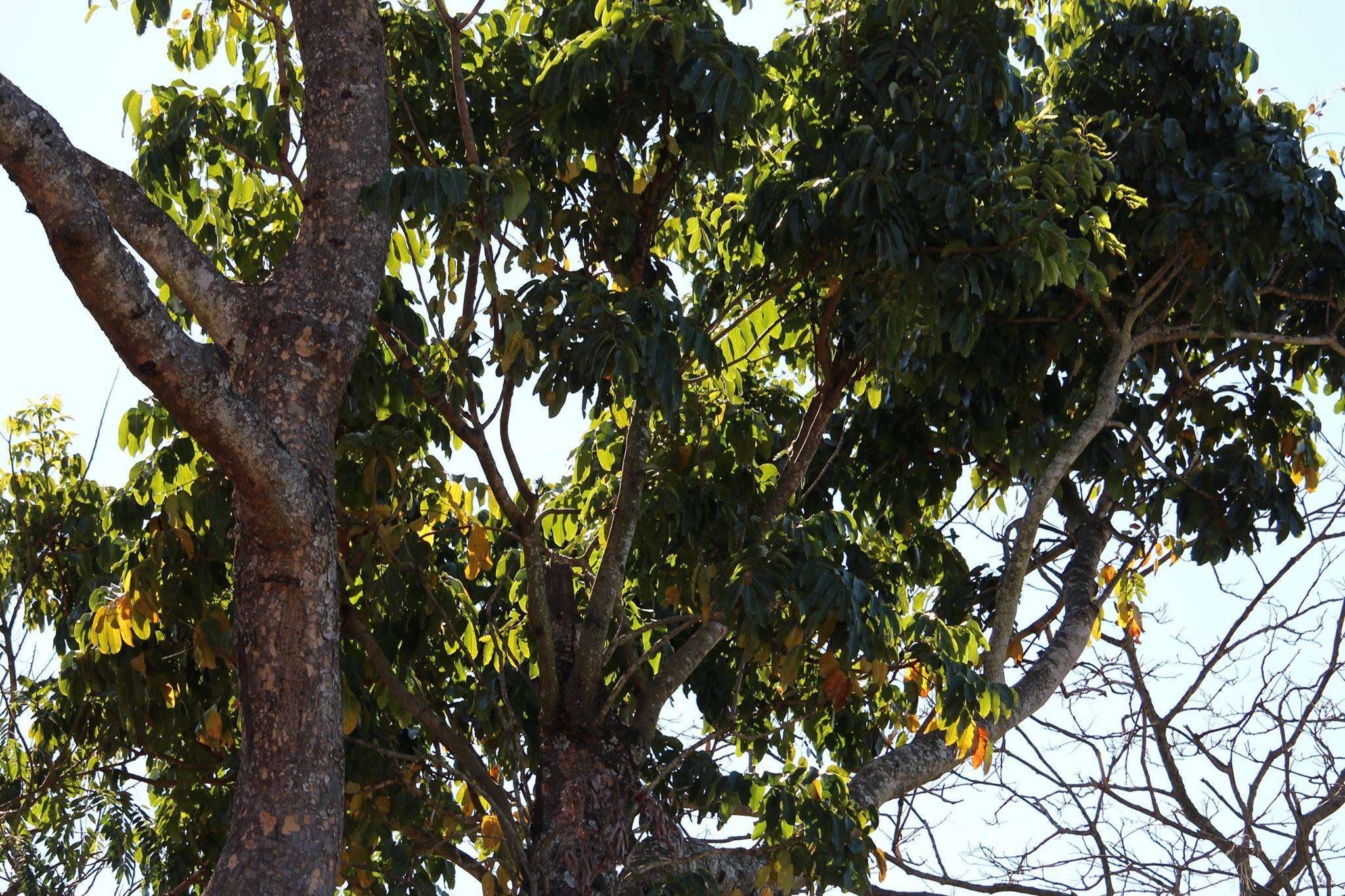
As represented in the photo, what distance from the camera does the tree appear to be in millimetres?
3949

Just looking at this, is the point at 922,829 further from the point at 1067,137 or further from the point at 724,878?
the point at 1067,137

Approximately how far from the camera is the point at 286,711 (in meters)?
3.27

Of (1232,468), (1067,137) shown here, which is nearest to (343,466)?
(1067,137)

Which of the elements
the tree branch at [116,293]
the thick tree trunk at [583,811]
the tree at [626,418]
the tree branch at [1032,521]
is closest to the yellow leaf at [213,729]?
the tree at [626,418]

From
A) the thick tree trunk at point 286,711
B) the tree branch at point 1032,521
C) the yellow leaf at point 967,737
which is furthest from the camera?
the tree branch at point 1032,521

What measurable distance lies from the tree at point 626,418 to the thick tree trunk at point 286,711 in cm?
1

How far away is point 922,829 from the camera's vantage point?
655 cm

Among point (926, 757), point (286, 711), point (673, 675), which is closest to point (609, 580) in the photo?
point (673, 675)

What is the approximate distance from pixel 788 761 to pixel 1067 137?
8.00 feet

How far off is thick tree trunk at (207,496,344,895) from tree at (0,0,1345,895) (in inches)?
0.4

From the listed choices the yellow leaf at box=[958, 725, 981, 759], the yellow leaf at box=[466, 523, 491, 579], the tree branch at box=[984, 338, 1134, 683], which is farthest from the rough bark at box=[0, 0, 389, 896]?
the tree branch at box=[984, 338, 1134, 683]

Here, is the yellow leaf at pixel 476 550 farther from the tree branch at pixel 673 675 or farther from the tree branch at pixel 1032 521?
the tree branch at pixel 1032 521

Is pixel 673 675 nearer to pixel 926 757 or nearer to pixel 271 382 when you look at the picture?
pixel 926 757

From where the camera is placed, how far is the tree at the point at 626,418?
3.95m
